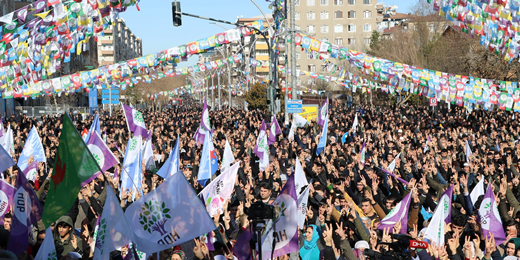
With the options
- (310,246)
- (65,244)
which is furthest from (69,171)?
(310,246)

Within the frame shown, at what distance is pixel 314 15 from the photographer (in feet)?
268

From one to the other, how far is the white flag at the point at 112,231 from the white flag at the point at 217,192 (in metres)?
2.46

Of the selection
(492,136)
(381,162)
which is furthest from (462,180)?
(492,136)

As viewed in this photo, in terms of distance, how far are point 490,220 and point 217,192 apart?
365 cm

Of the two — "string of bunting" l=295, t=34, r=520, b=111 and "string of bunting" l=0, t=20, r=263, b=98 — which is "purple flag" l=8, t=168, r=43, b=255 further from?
"string of bunting" l=295, t=34, r=520, b=111

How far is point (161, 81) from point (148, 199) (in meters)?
73.3

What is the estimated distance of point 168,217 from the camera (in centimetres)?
560

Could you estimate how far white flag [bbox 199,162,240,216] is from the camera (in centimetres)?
790

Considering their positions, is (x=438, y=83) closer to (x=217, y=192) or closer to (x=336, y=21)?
(x=217, y=192)

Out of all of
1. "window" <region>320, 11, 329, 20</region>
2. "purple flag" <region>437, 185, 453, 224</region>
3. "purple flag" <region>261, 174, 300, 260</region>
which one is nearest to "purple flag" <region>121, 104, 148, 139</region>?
"purple flag" <region>261, 174, 300, 260</region>

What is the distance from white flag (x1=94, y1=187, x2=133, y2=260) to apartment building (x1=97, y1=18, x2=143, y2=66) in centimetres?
9870

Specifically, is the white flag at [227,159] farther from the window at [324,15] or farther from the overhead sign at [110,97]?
the window at [324,15]

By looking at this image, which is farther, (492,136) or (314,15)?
(314,15)

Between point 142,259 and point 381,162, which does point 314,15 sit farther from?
point 142,259
